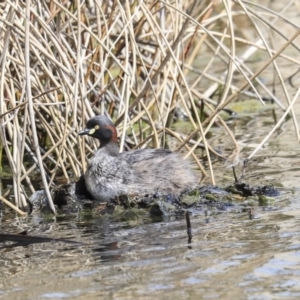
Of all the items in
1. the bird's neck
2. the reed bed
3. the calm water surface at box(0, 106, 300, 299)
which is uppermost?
the reed bed

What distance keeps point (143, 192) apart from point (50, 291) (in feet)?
7.24

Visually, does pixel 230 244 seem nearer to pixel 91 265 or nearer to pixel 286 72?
pixel 91 265

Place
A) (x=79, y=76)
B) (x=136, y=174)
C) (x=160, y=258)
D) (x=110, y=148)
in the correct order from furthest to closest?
1. (x=110, y=148)
2. (x=136, y=174)
3. (x=79, y=76)
4. (x=160, y=258)

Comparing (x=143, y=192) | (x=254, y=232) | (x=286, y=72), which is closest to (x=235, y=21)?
(x=286, y=72)

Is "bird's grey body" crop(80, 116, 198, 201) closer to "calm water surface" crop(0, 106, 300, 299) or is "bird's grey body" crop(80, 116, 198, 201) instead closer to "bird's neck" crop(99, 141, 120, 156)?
"bird's neck" crop(99, 141, 120, 156)

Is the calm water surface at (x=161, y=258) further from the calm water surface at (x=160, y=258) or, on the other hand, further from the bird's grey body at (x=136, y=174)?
the bird's grey body at (x=136, y=174)

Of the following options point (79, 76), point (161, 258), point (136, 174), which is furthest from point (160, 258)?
point (79, 76)

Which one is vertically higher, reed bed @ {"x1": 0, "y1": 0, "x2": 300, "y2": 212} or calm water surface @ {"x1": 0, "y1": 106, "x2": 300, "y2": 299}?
reed bed @ {"x1": 0, "y1": 0, "x2": 300, "y2": 212}

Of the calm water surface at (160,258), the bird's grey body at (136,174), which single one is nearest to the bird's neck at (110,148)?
the bird's grey body at (136,174)

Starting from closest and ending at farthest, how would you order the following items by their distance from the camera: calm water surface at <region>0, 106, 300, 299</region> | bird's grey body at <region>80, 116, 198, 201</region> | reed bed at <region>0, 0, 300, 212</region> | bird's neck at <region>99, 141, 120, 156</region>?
calm water surface at <region>0, 106, 300, 299</region>, reed bed at <region>0, 0, 300, 212</region>, bird's grey body at <region>80, 116, 198, 201</region>, bird's neck at <region>99, 141, 120, 156</region>

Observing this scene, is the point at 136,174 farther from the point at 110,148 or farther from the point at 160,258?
the point at 160,258

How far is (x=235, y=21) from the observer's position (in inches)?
571

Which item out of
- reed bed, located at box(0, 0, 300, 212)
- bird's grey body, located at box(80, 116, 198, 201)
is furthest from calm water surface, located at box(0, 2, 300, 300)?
reed bed, located at box(0, 0, 300, 212)

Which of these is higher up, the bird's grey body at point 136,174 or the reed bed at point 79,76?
the reed bed at point 79,76
